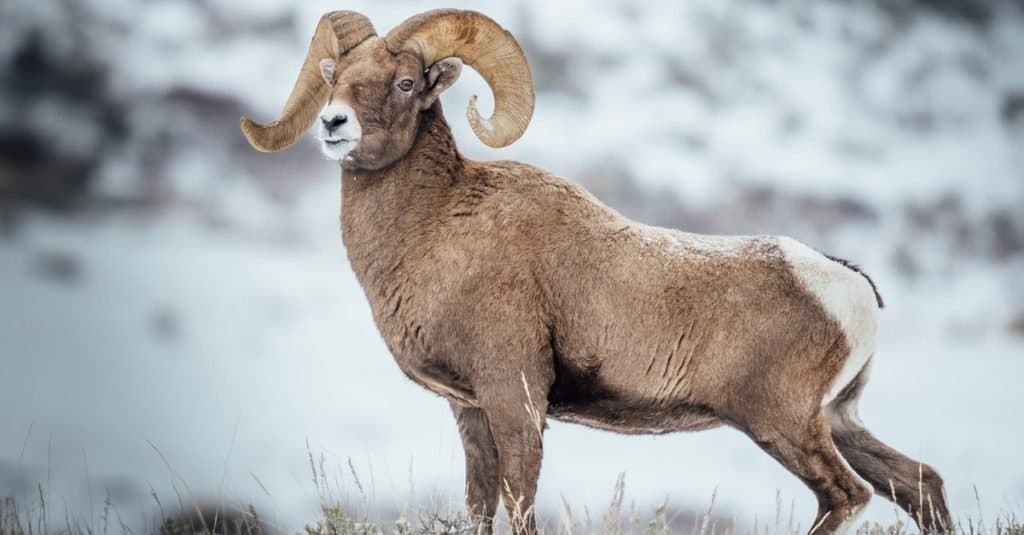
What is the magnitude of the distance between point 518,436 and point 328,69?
2651mm

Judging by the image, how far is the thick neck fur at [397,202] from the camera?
6.71m

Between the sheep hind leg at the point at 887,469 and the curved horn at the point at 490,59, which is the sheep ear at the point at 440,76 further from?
the sheep hind leg at the point at 887,469

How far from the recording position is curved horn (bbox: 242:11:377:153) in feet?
23.3

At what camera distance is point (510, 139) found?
7.09 metres

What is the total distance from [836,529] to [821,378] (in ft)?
2.95

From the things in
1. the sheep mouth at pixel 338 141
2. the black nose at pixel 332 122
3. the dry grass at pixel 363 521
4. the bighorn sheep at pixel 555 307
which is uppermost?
the black nose at pixel 332 122

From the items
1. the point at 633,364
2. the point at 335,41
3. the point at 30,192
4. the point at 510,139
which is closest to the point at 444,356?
the point at 633,364

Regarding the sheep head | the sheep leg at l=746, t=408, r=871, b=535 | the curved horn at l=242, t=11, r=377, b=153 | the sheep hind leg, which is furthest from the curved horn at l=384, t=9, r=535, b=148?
the sheep hind leg

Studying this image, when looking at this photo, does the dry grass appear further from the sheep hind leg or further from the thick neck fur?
the thick neck fur

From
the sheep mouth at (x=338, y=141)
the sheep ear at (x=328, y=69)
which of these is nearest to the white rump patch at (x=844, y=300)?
the sheep mouth at (x=338, y=141)

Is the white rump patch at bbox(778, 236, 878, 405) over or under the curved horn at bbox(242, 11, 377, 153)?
under

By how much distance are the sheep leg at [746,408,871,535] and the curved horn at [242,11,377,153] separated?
11.8 feet

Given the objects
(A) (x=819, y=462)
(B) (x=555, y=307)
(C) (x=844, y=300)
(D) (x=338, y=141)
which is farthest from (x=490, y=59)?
(A) (x=819, y=462)

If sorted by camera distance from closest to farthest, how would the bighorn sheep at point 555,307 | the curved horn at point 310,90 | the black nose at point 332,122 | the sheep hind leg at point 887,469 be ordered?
the black nose at point 332,122 → the bighorn sheep at point 555,307 → the sheep hind leg at point 887,469 → the curved horn at point 310,90
